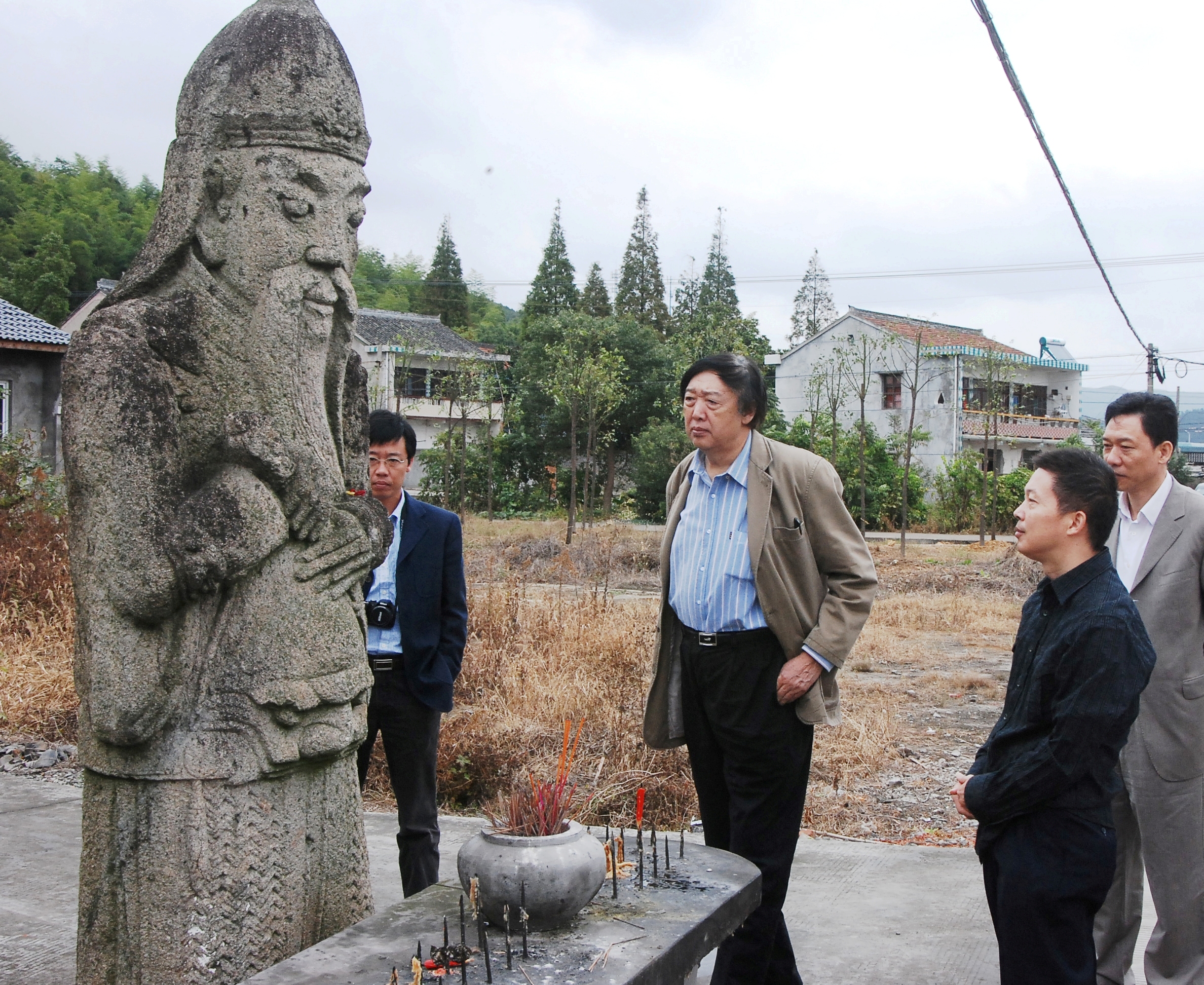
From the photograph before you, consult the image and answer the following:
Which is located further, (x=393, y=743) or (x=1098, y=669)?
(x=393, y=743)

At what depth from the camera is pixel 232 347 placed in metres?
2.45

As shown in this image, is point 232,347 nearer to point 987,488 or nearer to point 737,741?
point 737,741

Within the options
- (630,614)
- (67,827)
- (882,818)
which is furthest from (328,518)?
(630,614)

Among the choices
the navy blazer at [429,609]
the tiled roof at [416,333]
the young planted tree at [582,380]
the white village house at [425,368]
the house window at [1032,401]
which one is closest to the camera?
the navy blazer at [429,609]

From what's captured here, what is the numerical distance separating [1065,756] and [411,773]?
2040 millimetres

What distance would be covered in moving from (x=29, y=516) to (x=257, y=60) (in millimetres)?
8096

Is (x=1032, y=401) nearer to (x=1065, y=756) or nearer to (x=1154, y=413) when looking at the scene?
(x=1154, y=413)

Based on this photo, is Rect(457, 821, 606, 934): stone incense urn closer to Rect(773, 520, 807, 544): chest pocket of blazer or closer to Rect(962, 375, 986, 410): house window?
Rect(773, 520, 807, 544): chest pocket of blazer

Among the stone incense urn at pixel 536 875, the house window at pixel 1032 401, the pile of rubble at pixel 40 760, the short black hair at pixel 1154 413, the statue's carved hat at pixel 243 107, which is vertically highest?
the house window at pixel 1032 401

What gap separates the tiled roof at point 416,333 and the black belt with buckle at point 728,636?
26.6 metres

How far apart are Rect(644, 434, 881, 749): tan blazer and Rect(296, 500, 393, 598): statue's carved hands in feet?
3.77

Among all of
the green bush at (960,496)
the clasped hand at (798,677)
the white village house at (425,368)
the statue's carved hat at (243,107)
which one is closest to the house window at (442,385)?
the white village house at (425,368)

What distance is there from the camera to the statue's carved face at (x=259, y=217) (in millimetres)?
2447

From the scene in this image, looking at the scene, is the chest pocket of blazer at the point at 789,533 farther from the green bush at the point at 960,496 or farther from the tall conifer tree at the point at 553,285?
the tall conifer tree at the point at 553,285
